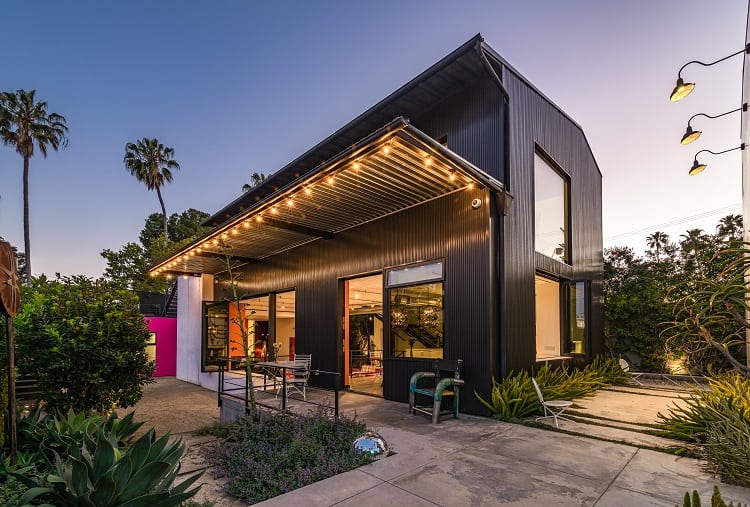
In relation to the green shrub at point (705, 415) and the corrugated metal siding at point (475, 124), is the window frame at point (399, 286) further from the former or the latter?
the green shrub at point (705, 415)

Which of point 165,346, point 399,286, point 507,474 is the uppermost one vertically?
point 399,286

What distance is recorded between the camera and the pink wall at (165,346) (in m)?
16.1

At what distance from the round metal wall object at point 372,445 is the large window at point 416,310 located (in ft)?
9.88

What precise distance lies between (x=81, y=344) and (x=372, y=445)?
377 centimetres

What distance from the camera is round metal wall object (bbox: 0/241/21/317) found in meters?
3.40

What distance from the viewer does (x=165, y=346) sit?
16266mm

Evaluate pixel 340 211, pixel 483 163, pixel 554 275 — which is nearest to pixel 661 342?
pixel 554 275

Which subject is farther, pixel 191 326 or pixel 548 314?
pixel 191 326

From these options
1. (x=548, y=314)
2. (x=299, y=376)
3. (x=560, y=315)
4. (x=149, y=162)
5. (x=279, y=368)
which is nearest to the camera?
(x=279, y=368)

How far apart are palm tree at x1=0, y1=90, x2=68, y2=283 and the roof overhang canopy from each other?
68.9 feet

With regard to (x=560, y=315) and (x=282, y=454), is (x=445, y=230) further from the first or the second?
(x=282, y=454)

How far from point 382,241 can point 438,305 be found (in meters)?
1.91

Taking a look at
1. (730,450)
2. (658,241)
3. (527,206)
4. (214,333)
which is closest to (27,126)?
(214,333)

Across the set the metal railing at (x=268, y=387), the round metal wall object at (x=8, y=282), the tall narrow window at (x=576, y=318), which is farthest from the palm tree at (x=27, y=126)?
the tall narrow window at (x=576, y=318)
